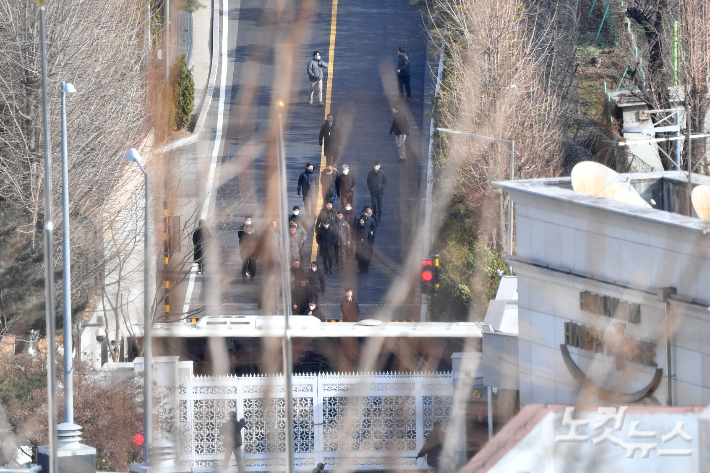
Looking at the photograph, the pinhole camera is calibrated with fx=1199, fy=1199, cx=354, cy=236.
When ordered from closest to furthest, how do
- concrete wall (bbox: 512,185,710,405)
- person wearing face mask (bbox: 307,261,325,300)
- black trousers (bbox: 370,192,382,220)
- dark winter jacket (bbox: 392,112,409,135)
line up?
1. concrete wall (bbox: 512,185,710,405)
2. person wearing face mask (bbox: 307,261,325,300)
3. black trousers (bbox: 370,192,382,220)
4. dark winter jacket (bbox: 392,112,409,135)

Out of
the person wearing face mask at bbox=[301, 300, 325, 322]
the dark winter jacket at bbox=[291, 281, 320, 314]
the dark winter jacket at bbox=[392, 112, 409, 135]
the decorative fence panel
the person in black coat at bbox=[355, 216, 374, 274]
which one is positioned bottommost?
the decorative fence panel

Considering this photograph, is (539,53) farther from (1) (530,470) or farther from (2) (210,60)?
(1) (530,470)

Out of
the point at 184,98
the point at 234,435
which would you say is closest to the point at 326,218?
the point at 234,435

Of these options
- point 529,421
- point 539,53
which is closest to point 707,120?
point 539,53

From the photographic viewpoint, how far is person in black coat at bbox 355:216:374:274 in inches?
1024

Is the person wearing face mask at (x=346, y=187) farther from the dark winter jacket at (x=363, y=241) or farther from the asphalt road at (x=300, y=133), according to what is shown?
the asphalt road at (x=300, y=133)

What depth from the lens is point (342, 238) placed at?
25938 millimetres

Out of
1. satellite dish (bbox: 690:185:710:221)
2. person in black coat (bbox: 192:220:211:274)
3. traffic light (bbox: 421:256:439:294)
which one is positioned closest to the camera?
satellite dish (bbox: 690:185:710:221)

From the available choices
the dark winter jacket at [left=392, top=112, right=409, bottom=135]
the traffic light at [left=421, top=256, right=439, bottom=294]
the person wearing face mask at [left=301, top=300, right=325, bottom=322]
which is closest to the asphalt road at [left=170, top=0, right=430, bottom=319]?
the dark winter jacket at [left=392, top=112, right=409, bottom=135]

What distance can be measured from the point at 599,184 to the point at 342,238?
1049 centimetres

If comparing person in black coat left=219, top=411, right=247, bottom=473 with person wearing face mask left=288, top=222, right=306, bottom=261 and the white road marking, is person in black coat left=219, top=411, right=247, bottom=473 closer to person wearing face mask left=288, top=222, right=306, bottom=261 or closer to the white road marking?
the white road marking

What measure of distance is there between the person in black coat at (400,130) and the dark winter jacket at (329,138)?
1.77 m

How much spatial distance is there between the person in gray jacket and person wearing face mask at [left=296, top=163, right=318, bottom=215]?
575 centimetres

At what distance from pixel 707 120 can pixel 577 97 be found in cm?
512
